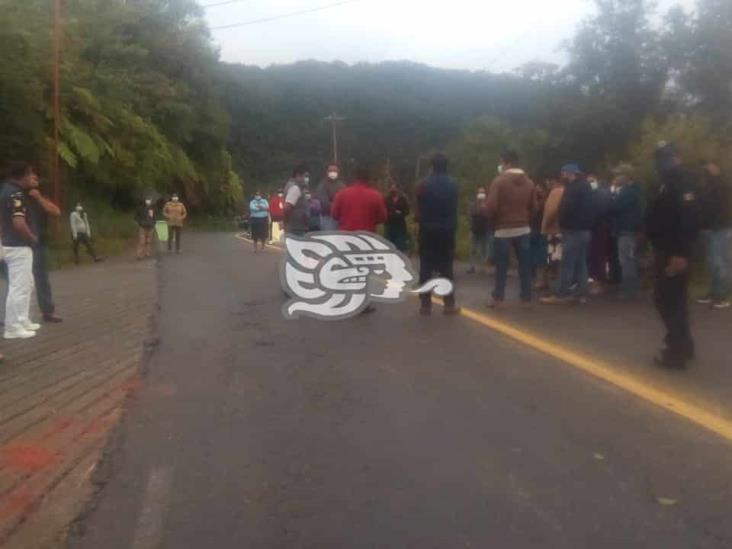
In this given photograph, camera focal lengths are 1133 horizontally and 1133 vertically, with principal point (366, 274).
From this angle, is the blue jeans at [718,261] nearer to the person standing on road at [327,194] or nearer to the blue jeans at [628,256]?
the blue jeans at [628,256]

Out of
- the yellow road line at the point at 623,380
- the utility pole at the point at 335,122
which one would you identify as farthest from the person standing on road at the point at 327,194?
the utility pole at the point at 335,122

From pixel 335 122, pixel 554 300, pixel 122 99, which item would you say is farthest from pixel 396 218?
pixel 122 99

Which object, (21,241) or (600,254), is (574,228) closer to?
(600,254)

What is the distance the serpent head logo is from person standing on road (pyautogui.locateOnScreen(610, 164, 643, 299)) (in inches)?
117

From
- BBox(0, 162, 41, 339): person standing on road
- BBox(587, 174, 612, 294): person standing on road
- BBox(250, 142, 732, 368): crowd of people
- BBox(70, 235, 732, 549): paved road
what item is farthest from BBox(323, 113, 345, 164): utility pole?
BBox(70, 235, 732, 549): paved road

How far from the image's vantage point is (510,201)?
40.3ft

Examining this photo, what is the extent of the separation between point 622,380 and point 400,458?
8.49 ft

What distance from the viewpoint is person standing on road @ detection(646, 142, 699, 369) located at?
333 inches

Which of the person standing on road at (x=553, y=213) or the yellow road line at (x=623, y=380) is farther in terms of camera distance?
the person standing on road at (x=553, y=213)

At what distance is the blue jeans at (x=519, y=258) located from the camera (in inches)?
488

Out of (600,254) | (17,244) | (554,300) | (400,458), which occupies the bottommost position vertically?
(400,458)

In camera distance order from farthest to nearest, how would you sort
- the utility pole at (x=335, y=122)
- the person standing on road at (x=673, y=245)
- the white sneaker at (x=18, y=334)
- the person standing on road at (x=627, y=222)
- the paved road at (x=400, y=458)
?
the utility pole at (x=335, y=122), the person standing on road at (x=627, y=222), the white sneaker at (x=18, y=334), the person standing on road at (x=673, y=245), the paved road at (x=400, y=458)

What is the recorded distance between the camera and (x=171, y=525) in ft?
16.8

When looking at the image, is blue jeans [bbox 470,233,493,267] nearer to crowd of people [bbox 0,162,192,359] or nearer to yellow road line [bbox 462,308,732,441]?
yellow road line [bbox 462,308,732,441]
